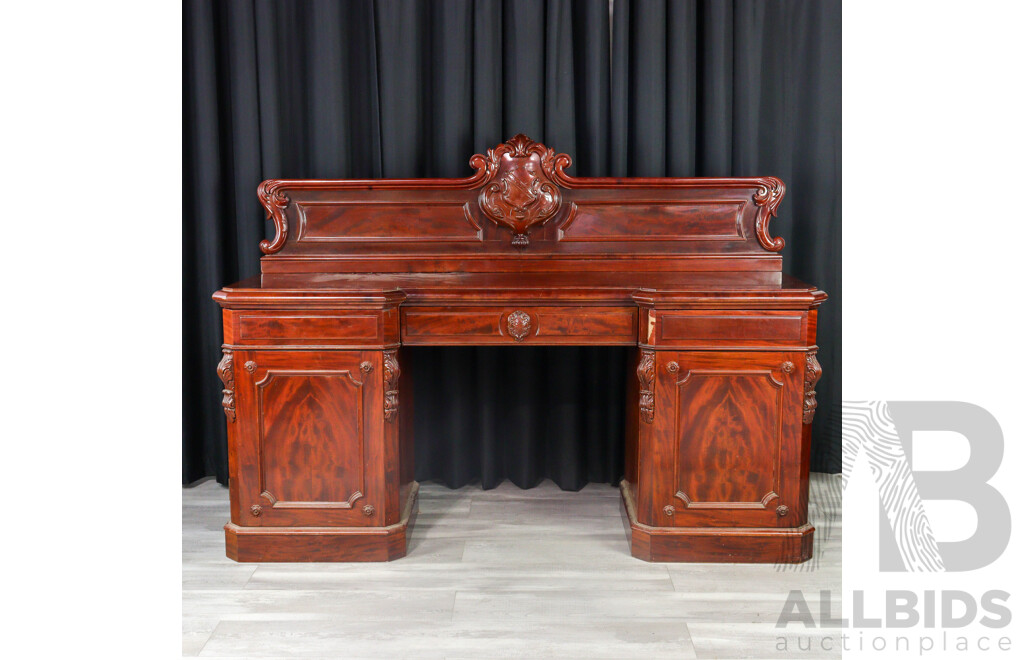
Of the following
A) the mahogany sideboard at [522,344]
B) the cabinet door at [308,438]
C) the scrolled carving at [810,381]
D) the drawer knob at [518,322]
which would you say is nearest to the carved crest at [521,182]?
the mahogany sideboard at [522,344]

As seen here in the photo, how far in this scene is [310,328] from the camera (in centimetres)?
240

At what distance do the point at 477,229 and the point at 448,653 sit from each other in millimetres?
1432

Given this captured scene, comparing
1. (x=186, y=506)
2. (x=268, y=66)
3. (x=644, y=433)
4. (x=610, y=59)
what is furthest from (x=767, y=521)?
(x=268, y=66)

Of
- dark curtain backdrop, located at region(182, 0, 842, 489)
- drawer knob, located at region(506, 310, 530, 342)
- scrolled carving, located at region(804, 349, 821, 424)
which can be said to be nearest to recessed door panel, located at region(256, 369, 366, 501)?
drawer knob, located at region(506, 310, 530, 342)

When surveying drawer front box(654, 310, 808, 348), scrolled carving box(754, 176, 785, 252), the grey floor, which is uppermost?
scrolled carving box(754, 176, 785, 252)

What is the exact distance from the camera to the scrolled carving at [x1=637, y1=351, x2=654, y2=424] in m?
2.43

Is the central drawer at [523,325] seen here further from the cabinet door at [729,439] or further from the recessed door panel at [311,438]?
the recessed door panel at [311,438]

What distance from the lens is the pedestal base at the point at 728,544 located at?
2461 millimetres

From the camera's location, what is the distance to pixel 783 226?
3.15 m

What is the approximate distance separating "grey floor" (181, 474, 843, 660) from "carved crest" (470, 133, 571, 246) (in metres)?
1.08

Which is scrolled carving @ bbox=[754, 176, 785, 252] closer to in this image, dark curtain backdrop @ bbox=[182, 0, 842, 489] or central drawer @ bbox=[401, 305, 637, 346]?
dark curtain backdrop @ bbox=[182, 0, 842, 489]

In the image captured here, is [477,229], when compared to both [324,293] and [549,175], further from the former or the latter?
[324,293]

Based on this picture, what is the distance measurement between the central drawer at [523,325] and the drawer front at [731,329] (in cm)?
13

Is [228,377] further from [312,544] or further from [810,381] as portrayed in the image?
[810,381]
